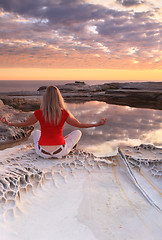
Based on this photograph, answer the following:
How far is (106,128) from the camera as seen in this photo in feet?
19.3

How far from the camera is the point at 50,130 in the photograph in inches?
118

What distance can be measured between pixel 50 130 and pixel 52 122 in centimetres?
14

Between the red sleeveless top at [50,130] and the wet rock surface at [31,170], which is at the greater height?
the red sleeveless top at [50,130]

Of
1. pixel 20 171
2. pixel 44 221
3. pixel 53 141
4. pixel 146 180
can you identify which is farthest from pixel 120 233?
pixel 53 141

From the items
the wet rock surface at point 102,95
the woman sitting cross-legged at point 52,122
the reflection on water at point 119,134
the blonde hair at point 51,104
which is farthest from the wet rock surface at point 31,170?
the wet rock surface at point 102,95

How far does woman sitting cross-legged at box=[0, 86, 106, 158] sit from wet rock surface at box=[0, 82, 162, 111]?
21.2 feet

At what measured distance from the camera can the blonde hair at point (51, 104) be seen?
284cm

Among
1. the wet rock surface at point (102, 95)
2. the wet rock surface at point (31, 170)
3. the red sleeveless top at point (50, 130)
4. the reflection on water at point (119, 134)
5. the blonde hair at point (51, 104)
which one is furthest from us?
the wet rock surface at point (102, 95)

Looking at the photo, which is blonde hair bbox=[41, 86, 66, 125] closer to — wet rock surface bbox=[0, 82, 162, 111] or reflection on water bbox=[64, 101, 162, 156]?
reflection on water bbox=[64, 101, 162, 156]

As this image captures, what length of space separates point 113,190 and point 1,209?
1.25 m

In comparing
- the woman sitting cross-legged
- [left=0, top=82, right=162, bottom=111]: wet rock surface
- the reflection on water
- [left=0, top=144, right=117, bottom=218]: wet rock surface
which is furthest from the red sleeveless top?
[left=0, top=82, right=162, bottom=111]: wet rock surface

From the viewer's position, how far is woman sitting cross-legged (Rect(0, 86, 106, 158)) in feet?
9.36

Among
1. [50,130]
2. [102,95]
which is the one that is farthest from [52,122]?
[102,95]

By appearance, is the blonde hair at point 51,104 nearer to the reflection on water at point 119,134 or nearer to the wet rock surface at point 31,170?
the wet rock surface at point 31,170
